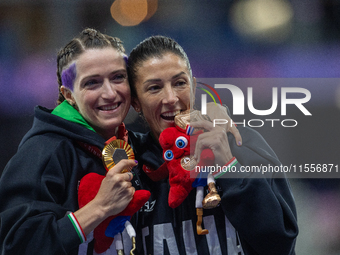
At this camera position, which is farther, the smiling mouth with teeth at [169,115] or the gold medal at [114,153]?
the smiling mouth with teeth at [169,115]

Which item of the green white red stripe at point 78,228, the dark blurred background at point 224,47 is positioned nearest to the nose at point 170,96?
the green white red stripe at point 78,228

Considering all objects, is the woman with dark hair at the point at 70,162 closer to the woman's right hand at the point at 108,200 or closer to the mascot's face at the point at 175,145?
the woman's right hand at the point at 108,200

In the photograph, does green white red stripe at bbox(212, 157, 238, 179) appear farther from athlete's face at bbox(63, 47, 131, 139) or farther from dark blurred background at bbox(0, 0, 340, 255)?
dark blurred background at bbox(0, 0, 340, 255)

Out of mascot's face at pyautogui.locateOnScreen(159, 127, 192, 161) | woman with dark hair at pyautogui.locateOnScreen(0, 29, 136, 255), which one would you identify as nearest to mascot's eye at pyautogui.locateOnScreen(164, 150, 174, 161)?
mascot's face at pyautogui.locateOnScreen(159, 127, 192, 161)

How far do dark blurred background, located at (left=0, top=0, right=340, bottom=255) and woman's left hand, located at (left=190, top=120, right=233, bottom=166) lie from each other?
3.34ft

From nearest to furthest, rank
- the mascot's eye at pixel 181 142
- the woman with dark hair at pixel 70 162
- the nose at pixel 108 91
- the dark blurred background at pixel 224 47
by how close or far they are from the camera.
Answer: the woman with dark hair at pixel 70 162
the mascot's eye at pixel 181 142
the nose at pixel 108 91
the dark blurred background at pixel 224 47

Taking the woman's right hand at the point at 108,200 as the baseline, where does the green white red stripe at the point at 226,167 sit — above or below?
above

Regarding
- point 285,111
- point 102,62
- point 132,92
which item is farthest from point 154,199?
point 285,111

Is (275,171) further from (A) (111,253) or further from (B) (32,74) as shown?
(B) (32,74)

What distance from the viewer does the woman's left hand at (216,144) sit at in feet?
3.36

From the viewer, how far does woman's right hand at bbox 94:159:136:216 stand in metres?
1.00

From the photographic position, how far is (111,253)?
1.12 m

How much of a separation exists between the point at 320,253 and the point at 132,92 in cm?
163

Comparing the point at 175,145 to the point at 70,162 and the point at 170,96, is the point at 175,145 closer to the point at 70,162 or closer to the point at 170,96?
the point at 170,96
